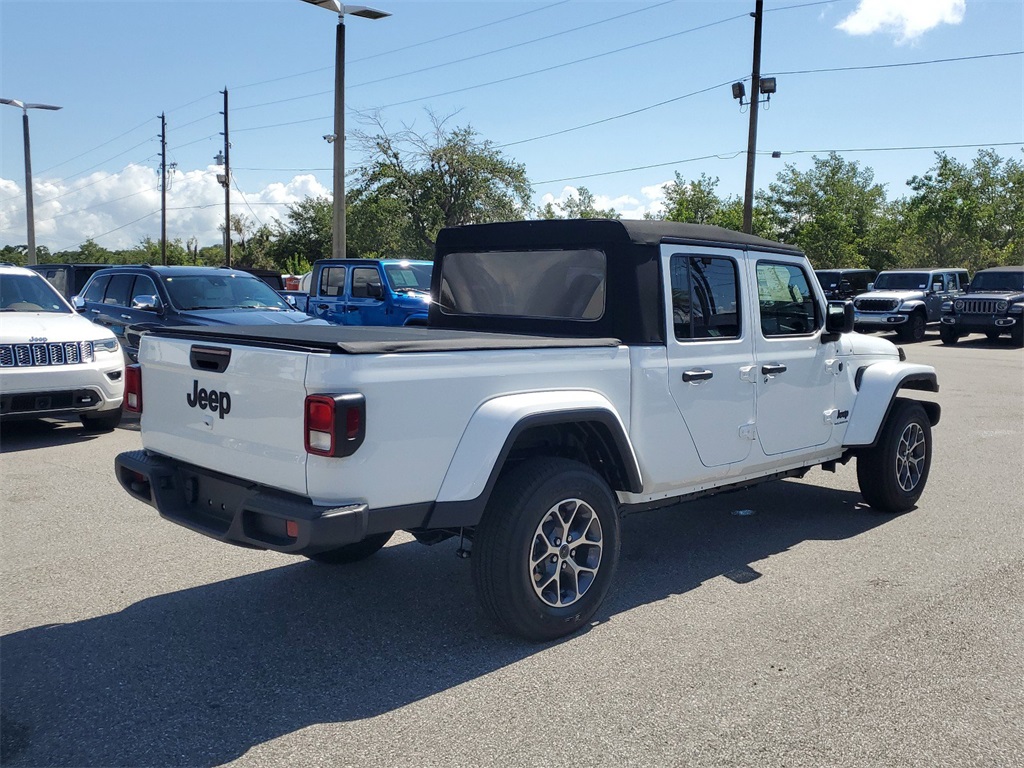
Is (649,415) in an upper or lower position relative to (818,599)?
upper

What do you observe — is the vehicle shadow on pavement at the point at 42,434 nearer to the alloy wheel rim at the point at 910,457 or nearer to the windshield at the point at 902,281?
the alloy wheel rim at the point at 910,457

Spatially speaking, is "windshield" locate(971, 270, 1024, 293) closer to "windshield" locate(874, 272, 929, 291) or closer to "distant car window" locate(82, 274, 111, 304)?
"windshield" locate(874, 272, 929, 291)

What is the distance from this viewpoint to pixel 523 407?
3.76 m

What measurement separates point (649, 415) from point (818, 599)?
1.32 meters

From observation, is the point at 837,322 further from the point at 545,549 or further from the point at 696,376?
the point at 545,549

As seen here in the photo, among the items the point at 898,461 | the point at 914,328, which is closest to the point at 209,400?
the point at 898,461

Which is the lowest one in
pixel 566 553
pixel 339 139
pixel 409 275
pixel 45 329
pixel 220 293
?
pixel 566 553

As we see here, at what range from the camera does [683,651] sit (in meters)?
3.92

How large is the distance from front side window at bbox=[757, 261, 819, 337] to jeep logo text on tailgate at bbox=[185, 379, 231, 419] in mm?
3005

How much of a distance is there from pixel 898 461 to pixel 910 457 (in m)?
0.21

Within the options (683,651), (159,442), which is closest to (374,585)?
(159,442)

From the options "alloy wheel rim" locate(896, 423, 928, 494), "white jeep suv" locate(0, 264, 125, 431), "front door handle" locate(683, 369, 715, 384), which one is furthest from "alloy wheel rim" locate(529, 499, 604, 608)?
"white jeep suv" locate(0, 264, 125, 431)

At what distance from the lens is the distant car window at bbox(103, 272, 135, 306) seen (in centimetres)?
1169

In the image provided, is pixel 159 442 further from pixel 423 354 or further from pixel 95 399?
pixel 95 399
